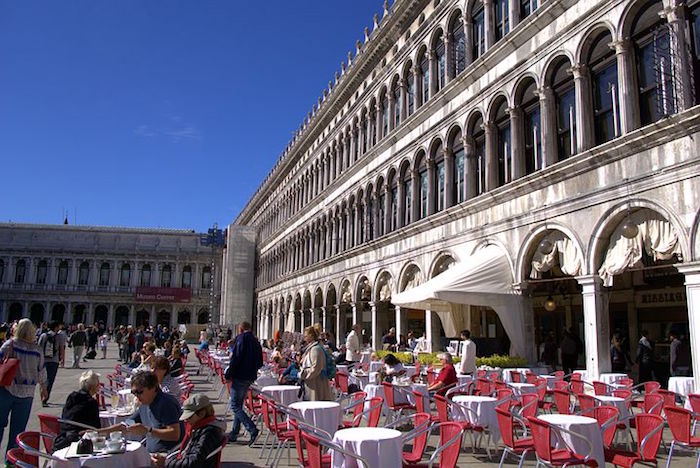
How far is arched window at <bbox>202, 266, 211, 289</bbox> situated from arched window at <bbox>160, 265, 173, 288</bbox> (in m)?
5.03

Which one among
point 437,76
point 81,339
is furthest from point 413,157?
point 81,339

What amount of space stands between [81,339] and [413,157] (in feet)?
49.6

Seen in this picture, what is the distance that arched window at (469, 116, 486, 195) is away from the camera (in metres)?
20.0

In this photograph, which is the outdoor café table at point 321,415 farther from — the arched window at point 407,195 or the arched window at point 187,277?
the arched window at point 187,277

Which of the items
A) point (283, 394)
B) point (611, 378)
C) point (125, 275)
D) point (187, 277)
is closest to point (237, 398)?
point (283, 394)

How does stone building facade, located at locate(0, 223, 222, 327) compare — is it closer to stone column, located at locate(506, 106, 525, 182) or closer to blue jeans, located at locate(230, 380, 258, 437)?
stone column, located at locate(506, 106, 525, 182)

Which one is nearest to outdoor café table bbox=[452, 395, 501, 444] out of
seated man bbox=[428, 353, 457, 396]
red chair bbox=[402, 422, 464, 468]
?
seated man bbox=[428, 353, 457, 396]

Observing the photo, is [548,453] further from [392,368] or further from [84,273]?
[84,273]

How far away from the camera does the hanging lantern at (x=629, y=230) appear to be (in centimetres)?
1342

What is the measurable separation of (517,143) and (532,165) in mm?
800

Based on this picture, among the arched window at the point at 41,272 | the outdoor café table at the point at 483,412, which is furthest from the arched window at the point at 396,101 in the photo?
the arched window at the point at 41,272

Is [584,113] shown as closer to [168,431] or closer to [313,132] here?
[168,431]

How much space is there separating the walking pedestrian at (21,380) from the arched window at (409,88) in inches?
783

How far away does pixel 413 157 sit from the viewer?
81.1 ft
